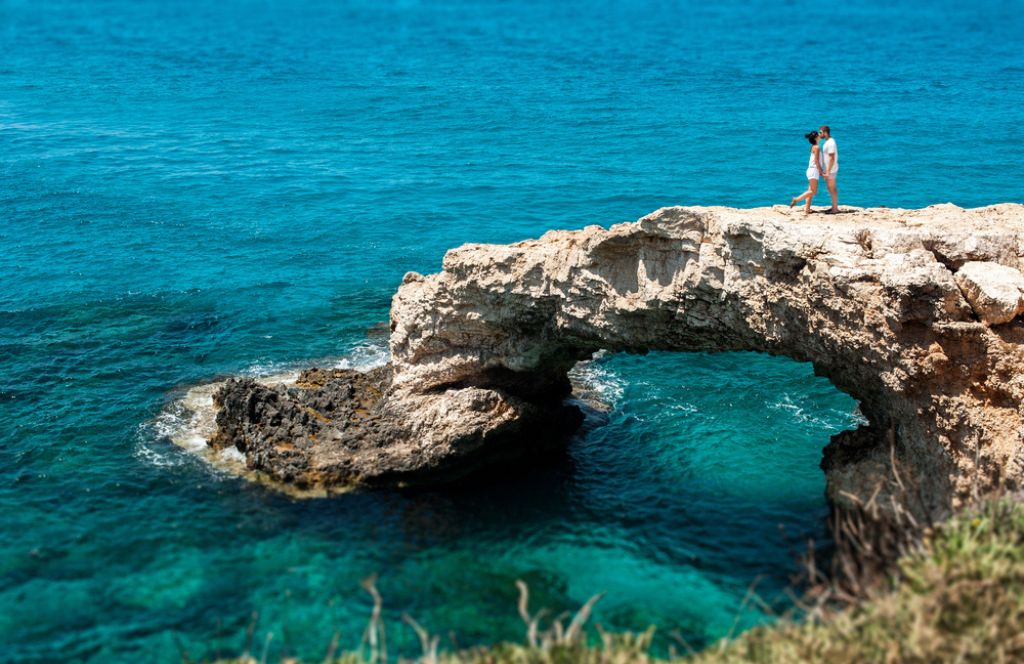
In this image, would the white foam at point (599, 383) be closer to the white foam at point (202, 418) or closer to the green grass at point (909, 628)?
the white foam at point (202, 418)

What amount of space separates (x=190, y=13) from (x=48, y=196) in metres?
71.5

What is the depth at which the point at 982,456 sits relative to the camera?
2417cm

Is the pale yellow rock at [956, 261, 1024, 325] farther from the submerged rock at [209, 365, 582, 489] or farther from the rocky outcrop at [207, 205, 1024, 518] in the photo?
the submerged rock at [209, 365, 582, 489]

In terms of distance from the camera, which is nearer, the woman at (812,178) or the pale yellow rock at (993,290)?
the pale yellow rock at (993,290)

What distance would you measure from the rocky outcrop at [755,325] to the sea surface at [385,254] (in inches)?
77.1

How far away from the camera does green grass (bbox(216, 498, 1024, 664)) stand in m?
17.1

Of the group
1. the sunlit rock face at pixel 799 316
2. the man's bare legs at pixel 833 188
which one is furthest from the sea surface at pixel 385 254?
the man's bare legs at pixel 833 188

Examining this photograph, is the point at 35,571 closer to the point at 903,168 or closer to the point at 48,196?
the point at 48,196

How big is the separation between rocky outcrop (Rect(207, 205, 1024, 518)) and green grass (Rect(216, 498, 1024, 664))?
18.8 feet

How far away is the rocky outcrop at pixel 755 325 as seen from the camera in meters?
23.9

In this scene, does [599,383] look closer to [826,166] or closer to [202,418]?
[826,166]

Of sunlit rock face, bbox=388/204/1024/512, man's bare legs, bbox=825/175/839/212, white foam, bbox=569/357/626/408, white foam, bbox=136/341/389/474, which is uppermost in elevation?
man's bare legs, bbox=825/175/839/212

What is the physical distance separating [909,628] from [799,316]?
939cm

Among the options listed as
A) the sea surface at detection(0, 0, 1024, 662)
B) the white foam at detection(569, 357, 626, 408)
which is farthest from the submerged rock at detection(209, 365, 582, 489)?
the white foam at detection(569, 357, 626, 408)
